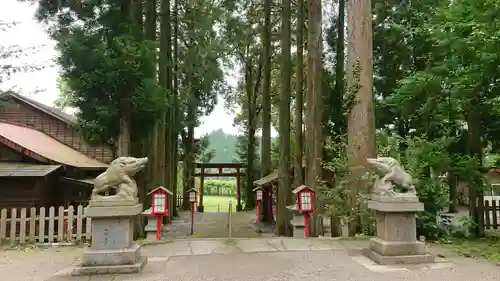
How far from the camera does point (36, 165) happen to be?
10969 millimetres

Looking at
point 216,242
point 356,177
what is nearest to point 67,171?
point 216,242

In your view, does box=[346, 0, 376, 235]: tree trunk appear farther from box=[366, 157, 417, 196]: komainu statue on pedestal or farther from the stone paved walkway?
box=[366, 157, 417, 196]: komainu statue on pedestal

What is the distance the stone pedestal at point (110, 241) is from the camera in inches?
197

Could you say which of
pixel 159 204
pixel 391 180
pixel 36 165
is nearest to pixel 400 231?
pixel 391 180

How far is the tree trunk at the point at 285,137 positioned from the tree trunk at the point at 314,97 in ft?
7.72

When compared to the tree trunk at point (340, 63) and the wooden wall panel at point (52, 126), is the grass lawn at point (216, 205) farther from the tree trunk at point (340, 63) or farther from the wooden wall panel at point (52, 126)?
the tree trunk at point (340, 63)

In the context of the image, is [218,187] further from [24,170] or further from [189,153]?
[24,170]

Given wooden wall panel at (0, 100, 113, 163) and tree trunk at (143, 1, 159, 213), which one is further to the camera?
wooden wall panel at (0, 100, 113, 163)

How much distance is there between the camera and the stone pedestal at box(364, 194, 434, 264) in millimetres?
5320

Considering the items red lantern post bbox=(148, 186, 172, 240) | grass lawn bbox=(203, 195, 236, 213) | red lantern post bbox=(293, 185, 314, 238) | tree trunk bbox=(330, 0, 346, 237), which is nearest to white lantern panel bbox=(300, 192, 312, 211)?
red lantern post bbox=(293, 185, 314, 238)

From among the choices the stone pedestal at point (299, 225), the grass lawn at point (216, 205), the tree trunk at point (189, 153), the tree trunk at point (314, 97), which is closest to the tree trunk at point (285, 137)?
the tree trunk at point (314, 97)

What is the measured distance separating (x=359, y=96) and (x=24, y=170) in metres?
9.27

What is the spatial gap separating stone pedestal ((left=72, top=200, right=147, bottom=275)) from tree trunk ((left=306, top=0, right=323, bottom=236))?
6076 mm

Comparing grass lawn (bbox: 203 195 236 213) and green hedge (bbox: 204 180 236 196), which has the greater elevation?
green hedge (bbox: 204 180 236 196)
